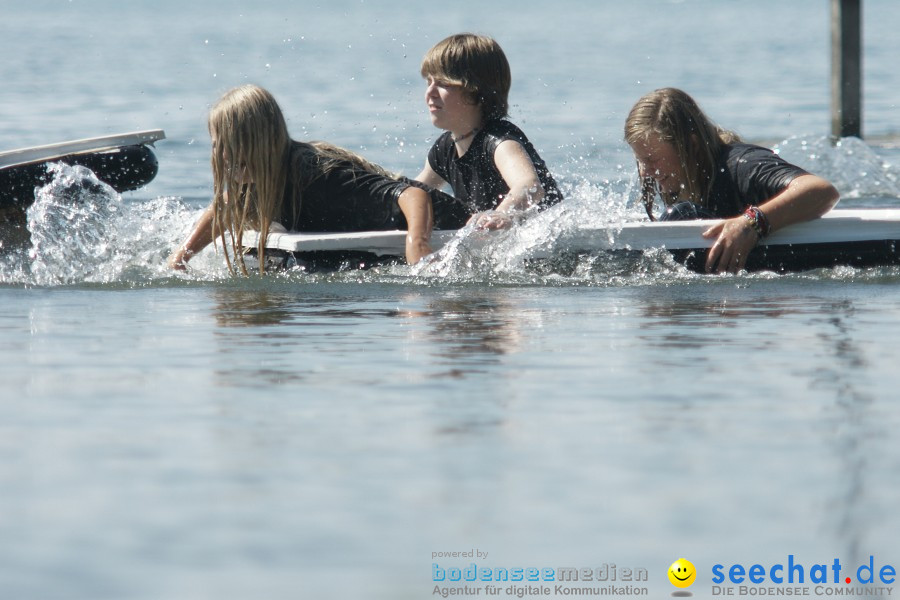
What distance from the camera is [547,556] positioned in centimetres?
289

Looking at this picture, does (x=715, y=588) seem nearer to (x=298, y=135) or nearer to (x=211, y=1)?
(x=298, y=135)

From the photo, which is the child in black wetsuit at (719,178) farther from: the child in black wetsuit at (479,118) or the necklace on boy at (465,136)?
the necklace on boy at (465,136)

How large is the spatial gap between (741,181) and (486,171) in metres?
1.08

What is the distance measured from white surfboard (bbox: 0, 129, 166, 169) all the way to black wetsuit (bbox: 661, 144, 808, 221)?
2732mm

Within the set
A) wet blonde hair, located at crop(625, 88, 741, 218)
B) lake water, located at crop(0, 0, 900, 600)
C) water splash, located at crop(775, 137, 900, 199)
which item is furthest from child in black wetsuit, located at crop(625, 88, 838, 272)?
water splash, located at crop(775, 137, 900, 199)

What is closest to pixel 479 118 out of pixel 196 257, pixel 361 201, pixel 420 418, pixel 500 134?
pixel 500 134

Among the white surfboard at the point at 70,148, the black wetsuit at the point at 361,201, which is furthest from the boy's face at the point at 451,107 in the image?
the white surfboard at the point at 70,148

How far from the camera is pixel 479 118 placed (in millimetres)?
6992

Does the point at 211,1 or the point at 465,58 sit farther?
the point at 211,1

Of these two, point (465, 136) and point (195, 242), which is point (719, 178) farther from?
point (195, 242)

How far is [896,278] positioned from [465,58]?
6.80 feet

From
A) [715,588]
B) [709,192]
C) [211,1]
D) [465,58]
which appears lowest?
[715,588]

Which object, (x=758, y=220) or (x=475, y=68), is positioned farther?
(x=475, y=68)

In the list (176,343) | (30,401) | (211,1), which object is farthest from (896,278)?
(211,1)
